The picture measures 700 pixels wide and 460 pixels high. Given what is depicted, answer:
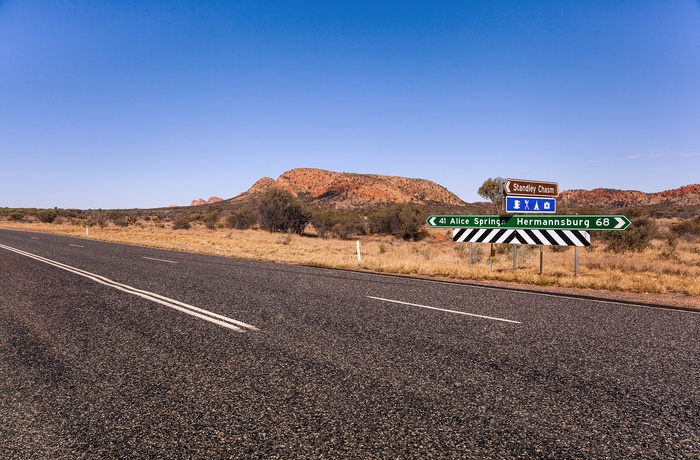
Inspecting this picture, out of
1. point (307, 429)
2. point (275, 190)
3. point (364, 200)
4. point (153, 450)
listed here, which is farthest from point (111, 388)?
point (364, 200)

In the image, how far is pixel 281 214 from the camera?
40.9m

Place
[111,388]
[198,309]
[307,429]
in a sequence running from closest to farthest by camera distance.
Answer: [307,429], [111,388], [198,309]

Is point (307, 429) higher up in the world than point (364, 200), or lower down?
lower down

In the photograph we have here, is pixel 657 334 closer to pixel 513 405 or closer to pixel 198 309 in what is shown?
pixel 513 405

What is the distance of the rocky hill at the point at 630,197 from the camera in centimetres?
9175

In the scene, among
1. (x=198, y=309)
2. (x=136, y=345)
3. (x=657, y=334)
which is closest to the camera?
(x=136, y=345)

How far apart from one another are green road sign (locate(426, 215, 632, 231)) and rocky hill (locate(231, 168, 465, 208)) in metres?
92.9

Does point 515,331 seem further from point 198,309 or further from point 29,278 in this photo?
point 29,278

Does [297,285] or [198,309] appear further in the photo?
[297,285]

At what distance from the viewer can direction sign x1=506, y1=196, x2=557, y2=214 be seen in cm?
1309

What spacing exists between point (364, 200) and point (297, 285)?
107 m

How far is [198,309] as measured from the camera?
739cm

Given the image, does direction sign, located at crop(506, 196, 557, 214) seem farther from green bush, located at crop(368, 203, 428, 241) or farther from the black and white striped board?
green bush, located at crop(368, 203, 428, 241)

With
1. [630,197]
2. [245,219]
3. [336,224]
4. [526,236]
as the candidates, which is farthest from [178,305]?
[630,197]
